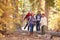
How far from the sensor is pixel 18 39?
12609 millimetres

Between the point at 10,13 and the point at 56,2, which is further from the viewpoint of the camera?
the point at 56,2

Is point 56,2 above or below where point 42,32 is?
above

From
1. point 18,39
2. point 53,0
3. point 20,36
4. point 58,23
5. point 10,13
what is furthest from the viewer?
point 58,23

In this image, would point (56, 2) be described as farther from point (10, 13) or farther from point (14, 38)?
point (10, 13)

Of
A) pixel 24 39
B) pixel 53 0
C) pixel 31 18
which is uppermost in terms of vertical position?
pixel 53 0

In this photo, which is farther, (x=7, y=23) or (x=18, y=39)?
(x=18, y=39)

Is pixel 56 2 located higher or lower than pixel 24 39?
higher

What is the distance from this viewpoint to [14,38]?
12766 mm

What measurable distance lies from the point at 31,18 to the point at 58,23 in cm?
452

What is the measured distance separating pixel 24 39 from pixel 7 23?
10.8 feet

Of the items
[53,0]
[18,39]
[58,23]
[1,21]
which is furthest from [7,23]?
[58,23]

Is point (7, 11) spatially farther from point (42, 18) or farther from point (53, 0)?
point (53, 0)

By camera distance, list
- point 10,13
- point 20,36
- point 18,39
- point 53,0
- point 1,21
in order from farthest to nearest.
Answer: point 53,0
point 20,36
point 18,39
point 10,13
point 1,21

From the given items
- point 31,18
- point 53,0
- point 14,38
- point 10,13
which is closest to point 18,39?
point 14,38
